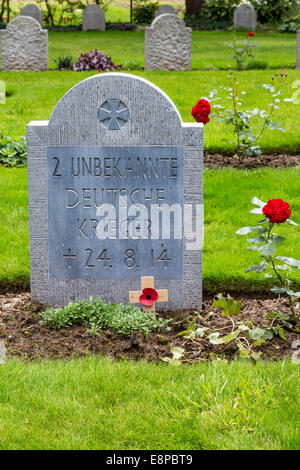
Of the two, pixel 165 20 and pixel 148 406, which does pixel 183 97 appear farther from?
pixel 148 406

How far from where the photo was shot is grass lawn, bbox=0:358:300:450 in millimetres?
3037

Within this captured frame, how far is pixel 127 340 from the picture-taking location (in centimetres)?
414

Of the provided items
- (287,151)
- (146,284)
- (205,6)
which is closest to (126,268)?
(146,284)

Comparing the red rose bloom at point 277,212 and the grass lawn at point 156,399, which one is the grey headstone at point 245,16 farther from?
the red rose bloom at point 277,212

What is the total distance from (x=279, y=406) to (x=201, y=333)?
1.01 m

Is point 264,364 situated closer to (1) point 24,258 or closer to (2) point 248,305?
(2) point 248,305

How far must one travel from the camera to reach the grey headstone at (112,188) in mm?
4336

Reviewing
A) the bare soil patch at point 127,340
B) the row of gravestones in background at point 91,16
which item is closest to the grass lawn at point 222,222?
the bare soil patch at point 127,340

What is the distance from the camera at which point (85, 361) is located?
3.79 meters

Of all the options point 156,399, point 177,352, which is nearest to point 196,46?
point 177,352

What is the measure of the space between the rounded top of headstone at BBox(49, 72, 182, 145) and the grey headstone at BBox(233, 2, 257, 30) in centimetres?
2023

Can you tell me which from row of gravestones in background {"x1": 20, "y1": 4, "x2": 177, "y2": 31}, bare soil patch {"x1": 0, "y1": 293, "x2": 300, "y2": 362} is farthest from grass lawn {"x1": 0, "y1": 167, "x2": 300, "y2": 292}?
row of gravestones in background {"x1": 20, "y1": 4, "x2": 177, "y2": 31}

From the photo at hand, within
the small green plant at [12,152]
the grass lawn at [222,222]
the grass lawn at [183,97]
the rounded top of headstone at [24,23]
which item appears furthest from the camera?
the rounded top of headstone at [24,23]

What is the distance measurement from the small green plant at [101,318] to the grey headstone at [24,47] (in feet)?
32.3
